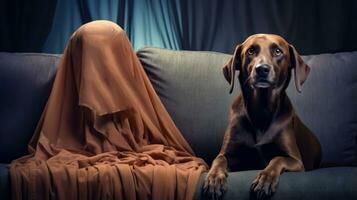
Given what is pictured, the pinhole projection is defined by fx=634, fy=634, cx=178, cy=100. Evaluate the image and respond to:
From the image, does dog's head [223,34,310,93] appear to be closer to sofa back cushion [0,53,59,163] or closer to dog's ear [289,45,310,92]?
dog's ear [289,45,310,92]

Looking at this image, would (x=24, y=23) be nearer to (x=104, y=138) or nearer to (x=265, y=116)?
(x=104, y=138)

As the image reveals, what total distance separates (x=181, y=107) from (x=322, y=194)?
0.87 meters

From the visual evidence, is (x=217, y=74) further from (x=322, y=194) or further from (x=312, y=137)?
(x=322, y=194)

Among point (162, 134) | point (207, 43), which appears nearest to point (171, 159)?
point (162, 134)

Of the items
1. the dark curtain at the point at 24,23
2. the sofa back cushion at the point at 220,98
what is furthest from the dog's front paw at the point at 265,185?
the dark curtain at the point at 24,23

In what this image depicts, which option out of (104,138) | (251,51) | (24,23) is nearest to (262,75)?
(251,51)

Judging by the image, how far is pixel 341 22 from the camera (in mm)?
3037

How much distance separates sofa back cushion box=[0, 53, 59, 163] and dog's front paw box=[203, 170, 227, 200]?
90cm

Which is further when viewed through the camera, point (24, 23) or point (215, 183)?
point (24, 23)

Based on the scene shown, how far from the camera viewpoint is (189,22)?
3146 millimetres

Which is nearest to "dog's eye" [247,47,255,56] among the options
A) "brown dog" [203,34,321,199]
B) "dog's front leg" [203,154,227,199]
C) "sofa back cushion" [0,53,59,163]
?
"brown dog" [203,34,321,199]

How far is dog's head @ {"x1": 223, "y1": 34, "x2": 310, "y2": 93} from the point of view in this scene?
6.95 ft

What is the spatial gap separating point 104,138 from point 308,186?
0.80m

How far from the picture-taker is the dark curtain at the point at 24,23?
10.3ft
